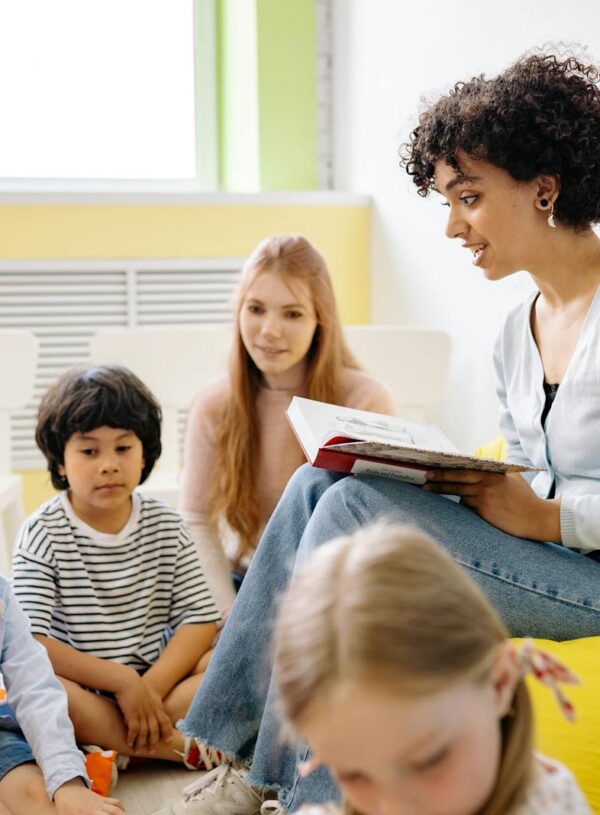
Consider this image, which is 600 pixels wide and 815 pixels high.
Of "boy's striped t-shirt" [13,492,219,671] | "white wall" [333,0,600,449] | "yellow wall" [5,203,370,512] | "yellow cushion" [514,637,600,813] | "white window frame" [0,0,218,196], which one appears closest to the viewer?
"yellow cushion" [514,637,600,813]

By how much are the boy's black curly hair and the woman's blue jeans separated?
0.47m

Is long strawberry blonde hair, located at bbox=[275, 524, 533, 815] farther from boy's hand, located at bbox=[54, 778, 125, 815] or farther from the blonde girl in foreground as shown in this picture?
boy's hand, located at bbox=[54, 778, 125, 815]

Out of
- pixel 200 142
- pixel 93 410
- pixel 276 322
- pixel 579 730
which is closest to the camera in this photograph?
pixel 579 730

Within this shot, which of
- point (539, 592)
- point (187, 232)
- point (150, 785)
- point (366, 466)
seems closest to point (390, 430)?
point (366, 466)

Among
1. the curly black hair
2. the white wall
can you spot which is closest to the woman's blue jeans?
the curly black hair

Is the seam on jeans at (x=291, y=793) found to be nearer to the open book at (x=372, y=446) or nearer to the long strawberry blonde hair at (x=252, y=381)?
the open book at (x=372, y=446)

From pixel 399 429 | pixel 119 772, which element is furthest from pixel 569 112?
pixel 119 772

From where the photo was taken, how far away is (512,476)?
145 cm

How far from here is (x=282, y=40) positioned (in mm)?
3570

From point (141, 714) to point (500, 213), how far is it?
919 mm

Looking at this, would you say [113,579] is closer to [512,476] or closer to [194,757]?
[194,757]

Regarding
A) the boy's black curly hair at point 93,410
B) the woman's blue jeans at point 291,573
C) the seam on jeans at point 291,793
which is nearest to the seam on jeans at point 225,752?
the woman's blue jeans at point 291,573

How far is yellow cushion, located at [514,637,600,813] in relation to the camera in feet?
3.94

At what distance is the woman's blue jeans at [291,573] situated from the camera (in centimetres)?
134
